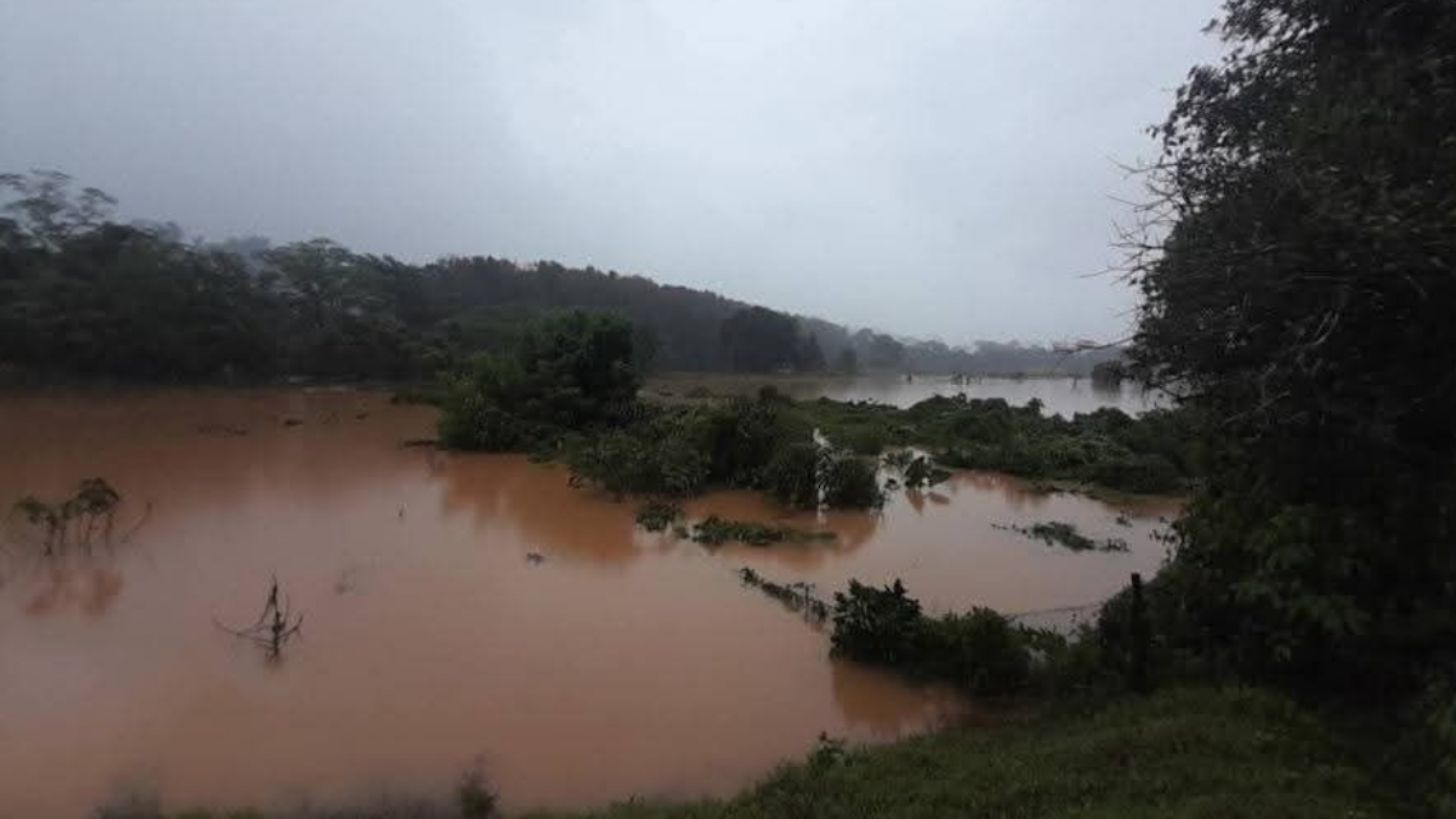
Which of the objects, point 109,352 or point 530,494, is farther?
point 109,352

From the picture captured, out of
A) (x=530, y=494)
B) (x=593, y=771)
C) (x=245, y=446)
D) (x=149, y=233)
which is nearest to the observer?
(x=593, y=771)

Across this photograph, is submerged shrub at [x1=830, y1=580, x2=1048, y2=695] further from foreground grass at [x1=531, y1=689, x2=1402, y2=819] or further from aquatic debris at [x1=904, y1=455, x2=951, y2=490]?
aquatic debris at [x1=904, y1=455, x2=951, y2=490]

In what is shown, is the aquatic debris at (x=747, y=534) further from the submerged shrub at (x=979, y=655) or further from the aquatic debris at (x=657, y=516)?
the submerged shrub at (x=979, y=655)

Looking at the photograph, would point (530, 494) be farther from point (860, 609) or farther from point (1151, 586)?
point (1151, 586)

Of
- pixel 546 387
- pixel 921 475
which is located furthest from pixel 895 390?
pixel 921 475

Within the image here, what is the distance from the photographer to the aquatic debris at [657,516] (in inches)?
434

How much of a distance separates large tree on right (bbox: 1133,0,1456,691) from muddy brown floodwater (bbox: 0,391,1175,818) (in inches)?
85.7

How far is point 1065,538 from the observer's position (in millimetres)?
11125

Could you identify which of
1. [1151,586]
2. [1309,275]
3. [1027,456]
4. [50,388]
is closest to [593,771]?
[1151,586]

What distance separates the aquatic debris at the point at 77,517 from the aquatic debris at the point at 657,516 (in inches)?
236

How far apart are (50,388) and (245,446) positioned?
9676 millimetres

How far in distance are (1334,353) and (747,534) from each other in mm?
6803

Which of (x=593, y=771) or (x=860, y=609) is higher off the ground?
(x=860, y=609)

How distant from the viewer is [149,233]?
26750 millimetres
